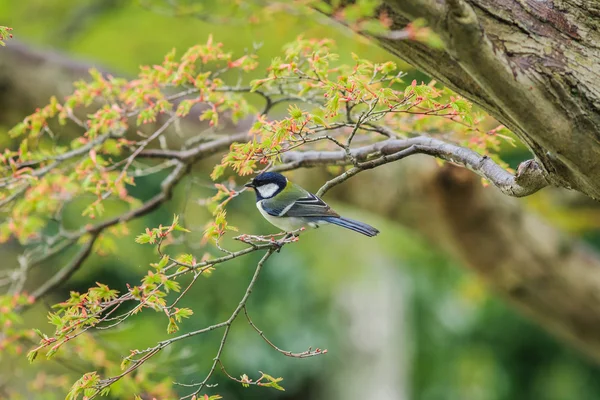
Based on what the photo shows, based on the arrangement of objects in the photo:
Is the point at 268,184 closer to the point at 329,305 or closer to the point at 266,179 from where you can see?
the point at 266,179

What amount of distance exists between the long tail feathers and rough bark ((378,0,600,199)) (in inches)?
22.8

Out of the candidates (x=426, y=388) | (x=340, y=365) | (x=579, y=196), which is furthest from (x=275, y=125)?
(x=426, y=388)

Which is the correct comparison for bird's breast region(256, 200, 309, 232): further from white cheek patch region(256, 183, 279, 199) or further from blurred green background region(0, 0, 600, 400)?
blurred green background region(0, 0, 600, 400)

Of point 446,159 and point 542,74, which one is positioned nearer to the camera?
point 542,74

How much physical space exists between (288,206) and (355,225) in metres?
0.28

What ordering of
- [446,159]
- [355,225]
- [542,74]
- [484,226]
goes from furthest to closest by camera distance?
[484,226], [355,225], [446,159], [542,74]

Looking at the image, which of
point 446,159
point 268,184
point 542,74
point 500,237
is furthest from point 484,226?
point 542,74

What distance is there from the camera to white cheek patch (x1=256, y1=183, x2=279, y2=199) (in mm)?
2210

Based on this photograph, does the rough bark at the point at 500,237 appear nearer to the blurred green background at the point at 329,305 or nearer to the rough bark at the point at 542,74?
the blurred green background at the point at 329,305

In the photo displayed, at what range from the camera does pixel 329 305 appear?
8062mm

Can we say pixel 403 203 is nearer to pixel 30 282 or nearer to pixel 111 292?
pixel 111 292

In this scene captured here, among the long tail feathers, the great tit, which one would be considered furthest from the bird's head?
the long tail feathers

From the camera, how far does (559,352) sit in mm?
7910

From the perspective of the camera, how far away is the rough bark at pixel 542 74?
1.31 meters
